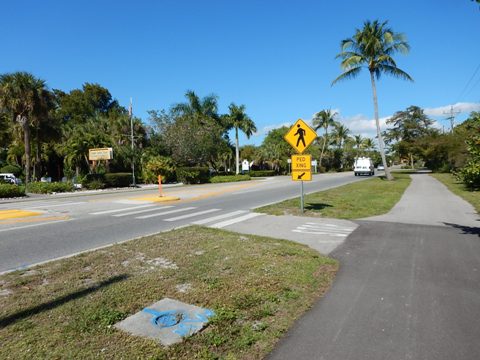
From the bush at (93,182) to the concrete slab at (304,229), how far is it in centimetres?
2171

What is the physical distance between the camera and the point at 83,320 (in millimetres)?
3633

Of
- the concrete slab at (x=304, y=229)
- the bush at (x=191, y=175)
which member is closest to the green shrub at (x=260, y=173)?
the bush at (x=191, y=175)

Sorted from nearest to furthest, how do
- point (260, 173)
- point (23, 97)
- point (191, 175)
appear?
point (23, 97)
point (191, 175)
point (260, 173)

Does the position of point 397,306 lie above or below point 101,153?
below

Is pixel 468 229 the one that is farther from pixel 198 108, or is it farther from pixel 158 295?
pixel 198 108

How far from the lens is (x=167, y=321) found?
3.63 m

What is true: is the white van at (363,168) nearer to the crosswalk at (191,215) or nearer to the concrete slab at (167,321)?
the crosswalk at (191,215)

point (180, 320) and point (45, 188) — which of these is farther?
point (45, 188)

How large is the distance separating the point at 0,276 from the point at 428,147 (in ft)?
182

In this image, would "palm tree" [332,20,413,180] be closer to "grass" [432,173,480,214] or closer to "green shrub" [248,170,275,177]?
"grass" [432,173,480,214]

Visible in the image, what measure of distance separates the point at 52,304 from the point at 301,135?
882cm

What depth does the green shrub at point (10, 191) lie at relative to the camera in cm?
2108

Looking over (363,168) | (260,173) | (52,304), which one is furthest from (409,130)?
(52,304)

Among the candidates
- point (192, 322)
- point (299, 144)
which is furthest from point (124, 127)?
point (192, 322)
